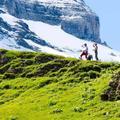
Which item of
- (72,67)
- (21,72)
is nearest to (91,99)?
(72,67)

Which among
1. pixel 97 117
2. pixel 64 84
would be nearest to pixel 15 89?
pixel 64 84

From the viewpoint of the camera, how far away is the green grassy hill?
34625 mm

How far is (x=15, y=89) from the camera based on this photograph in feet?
155

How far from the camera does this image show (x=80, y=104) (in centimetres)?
3647

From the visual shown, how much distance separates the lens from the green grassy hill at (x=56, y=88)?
34625 millimetres

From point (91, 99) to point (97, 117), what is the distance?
15.4 feet

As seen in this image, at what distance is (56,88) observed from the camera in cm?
4356

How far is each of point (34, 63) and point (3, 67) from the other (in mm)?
3259

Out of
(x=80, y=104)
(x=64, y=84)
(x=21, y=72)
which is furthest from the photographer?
(x=21, y=72)

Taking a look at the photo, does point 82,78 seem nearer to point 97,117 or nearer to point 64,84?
point 64,84

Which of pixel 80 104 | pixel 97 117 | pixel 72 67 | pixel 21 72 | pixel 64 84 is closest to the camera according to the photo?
pixel 97 117

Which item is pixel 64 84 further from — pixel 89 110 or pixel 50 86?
pixel 89 110

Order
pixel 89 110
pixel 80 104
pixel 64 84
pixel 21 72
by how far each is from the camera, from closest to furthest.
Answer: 1. pixel 89 110
2. pixel 80 104
3. pixel 64 84
4. pixel 21 72

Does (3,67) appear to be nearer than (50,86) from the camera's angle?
No
